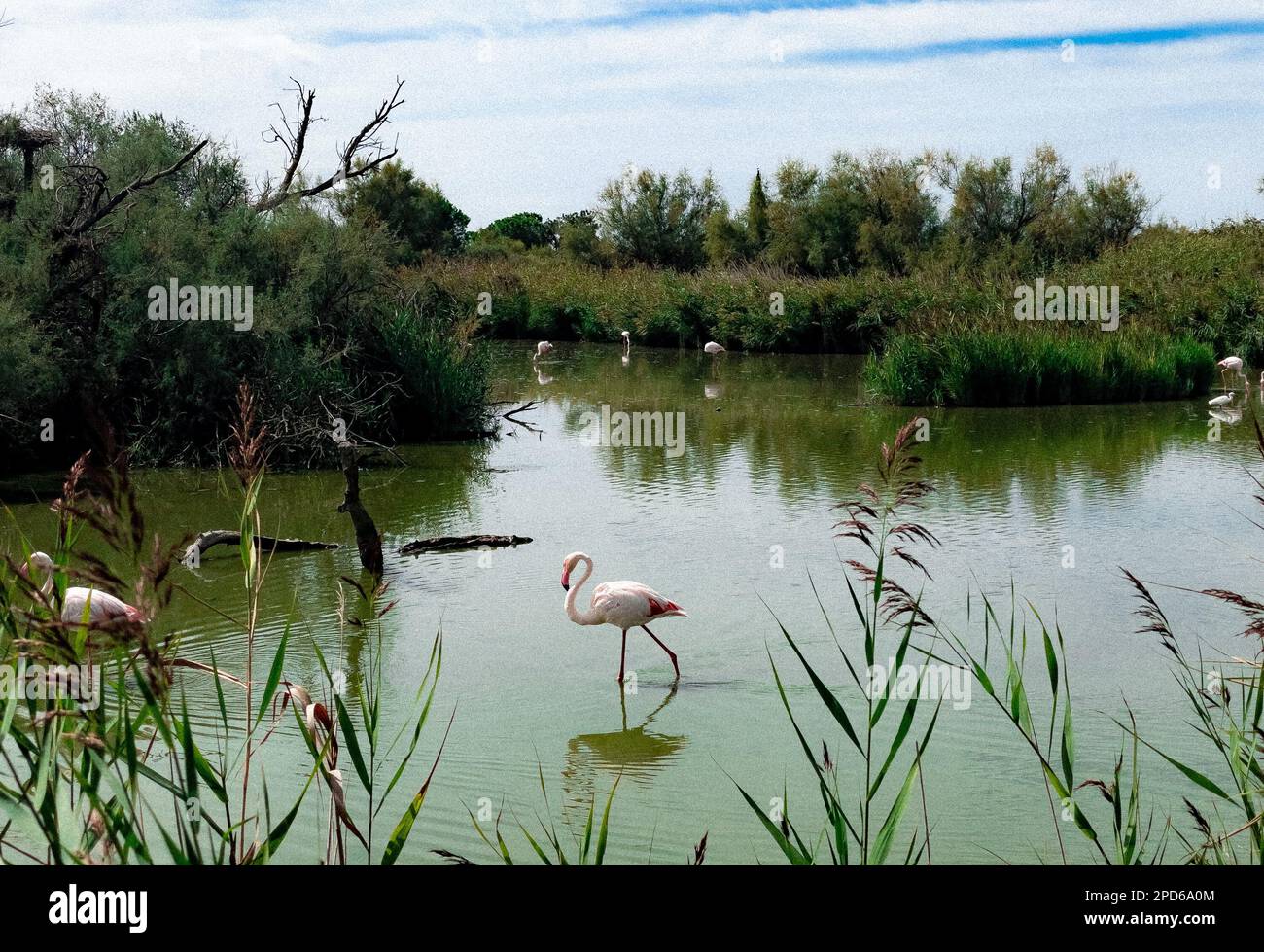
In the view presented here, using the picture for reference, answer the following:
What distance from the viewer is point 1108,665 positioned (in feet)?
22.8

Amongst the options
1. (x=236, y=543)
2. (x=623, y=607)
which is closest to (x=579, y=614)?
(x=623, y=607)

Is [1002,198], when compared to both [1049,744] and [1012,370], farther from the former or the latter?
[1049,744]

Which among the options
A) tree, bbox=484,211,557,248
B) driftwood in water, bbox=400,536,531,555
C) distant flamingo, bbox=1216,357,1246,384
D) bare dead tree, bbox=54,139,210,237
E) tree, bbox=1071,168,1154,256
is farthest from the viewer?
tree, bbox=484,211,557,248

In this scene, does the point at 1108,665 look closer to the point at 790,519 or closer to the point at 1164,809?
the point at 1164,809

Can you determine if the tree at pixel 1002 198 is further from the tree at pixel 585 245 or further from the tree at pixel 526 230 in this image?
the tree at pixel 526 230

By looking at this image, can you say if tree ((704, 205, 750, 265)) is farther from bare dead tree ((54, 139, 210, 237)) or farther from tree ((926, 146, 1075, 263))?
bare dead tree ((54, 139, 210, 237))

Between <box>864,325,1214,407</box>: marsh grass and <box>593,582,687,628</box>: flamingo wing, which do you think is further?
<box>864,325,1214,407</box>: marsh grass

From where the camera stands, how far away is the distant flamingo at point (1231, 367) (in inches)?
797

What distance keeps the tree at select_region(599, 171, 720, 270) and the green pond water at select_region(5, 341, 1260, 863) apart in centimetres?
3663

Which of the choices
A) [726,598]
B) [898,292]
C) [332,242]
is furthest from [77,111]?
[898,292]

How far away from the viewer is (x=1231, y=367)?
68.0ft

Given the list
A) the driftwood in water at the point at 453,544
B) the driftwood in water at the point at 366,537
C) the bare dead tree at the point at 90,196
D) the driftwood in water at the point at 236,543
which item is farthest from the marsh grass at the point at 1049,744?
the bare dead tree at the point at 90,196

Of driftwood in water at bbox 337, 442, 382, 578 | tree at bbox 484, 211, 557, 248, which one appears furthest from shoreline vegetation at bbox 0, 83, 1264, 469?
tree at bbox 484, 211, 557, 248

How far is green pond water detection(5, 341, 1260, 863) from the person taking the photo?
5.25 meters
